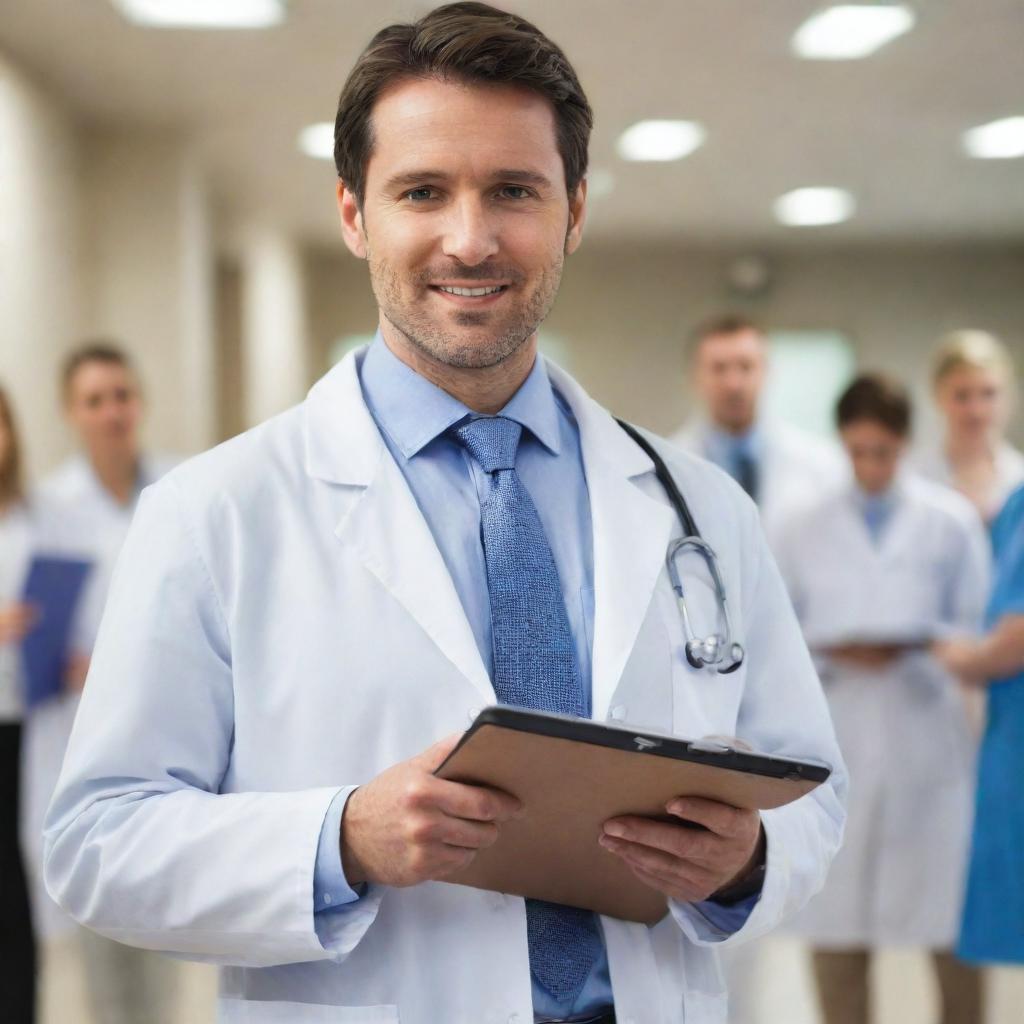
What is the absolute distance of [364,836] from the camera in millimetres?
1020

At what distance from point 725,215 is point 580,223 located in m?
6.85

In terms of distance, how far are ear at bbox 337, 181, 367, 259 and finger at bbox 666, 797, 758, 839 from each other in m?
0.58

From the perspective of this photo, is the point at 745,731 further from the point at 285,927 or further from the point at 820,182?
the point at 820,182

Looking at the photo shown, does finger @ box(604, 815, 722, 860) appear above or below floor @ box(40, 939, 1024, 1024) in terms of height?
above

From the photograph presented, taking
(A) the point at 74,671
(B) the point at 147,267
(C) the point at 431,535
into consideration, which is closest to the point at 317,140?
(B) the point at 147,267

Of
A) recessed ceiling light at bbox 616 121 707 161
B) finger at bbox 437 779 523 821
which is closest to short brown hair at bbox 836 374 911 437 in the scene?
finger at bbox 437 779 523 821

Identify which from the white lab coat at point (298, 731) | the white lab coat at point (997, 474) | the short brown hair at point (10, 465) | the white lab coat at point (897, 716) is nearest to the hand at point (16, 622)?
the short brown hair at point (10, 465)

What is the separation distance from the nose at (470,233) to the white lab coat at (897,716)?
223cm

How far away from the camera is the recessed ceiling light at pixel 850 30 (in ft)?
15.2

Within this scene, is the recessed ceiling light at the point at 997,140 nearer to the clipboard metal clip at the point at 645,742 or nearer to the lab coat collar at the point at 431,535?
the lab coat collar at the point at 431,535

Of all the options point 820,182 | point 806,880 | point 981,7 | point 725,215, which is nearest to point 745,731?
point 806,880

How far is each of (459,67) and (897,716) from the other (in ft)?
7.78

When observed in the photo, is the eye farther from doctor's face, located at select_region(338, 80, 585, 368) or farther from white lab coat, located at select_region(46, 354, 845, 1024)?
white lab coat, located at select_region(46, 354, 845, 1024)

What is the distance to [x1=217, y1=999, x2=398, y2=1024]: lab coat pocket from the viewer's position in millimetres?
1071
